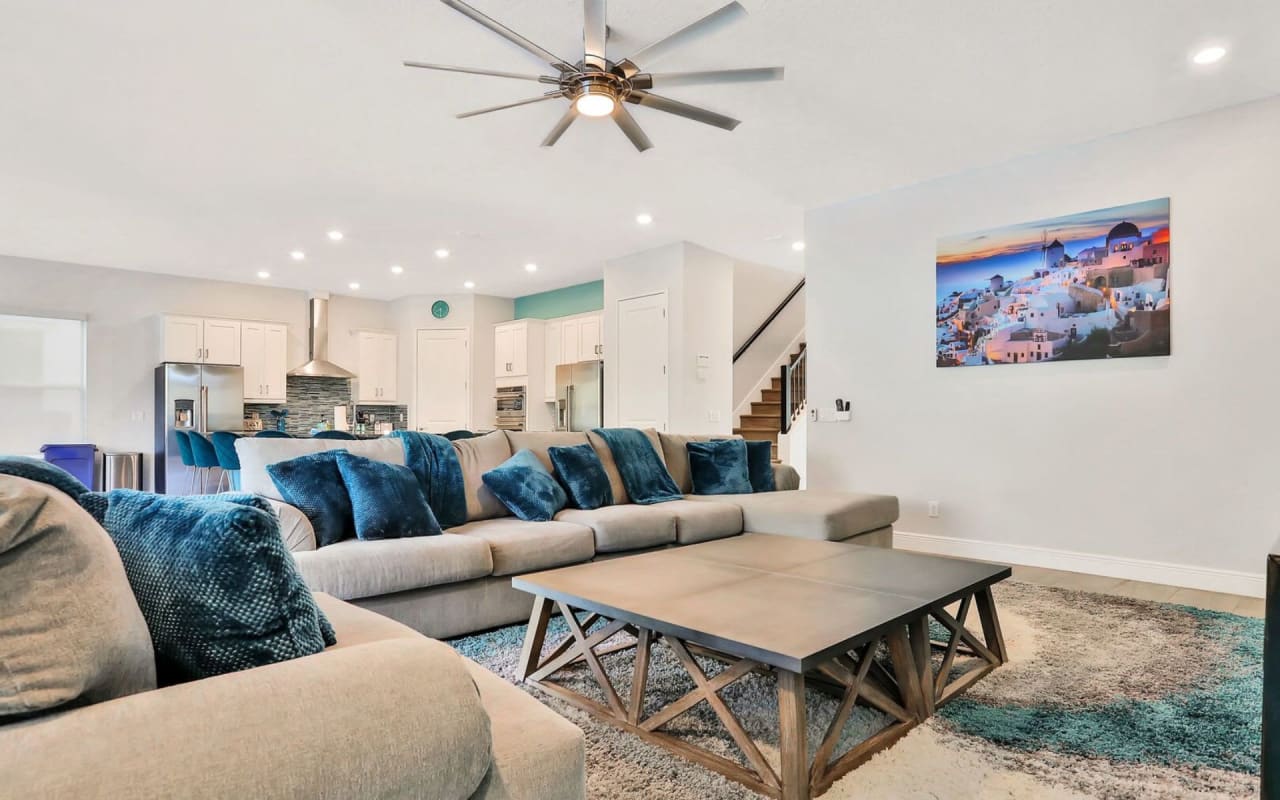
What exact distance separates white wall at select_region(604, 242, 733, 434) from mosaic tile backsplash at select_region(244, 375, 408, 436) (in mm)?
3886

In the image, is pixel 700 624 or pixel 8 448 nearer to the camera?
pixel 700 624

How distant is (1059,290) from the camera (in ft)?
14.4

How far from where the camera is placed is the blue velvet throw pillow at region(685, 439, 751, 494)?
14.9ft

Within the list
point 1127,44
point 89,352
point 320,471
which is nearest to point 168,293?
point 89,352

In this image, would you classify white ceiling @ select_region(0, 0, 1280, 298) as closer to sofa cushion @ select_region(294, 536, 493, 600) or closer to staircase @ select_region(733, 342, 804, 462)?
sofa cushion @ select_region(294, 536, 493, 600)

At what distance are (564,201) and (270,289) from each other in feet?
16.9

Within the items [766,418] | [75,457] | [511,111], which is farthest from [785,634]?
[75,457]

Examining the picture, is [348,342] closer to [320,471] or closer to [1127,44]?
[320,471]

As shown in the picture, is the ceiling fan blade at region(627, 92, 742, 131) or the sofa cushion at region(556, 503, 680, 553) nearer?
the ceiling fan blade at region(627, 92, 742, 131)

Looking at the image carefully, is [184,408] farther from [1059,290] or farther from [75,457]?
[1059,290]

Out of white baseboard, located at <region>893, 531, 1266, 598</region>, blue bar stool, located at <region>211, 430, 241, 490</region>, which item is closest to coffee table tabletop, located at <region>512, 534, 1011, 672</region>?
white baseboard, located at <region>893, 531, 1266, 598</region>

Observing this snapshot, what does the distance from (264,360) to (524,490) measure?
6.40m

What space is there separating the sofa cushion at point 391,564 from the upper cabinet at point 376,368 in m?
7.03

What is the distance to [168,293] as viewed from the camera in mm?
7793
